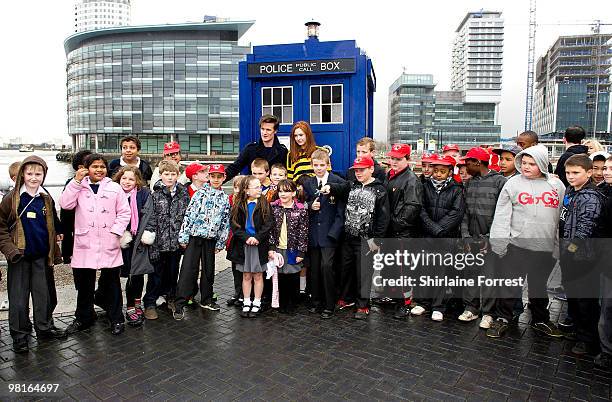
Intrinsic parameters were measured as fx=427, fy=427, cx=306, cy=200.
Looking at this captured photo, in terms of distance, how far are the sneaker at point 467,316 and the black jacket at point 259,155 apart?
292 centimetres

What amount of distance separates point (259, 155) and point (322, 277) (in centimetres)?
189

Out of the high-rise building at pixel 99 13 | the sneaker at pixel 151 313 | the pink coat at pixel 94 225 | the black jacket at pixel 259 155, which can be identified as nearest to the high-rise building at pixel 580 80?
the black jacket at pixel 259 155

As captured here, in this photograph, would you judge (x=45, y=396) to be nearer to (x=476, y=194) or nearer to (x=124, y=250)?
(x=124, y=250)

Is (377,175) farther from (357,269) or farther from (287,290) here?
(287,290)

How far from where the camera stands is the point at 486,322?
4.68 metres

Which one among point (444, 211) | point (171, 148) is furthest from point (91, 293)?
point (444, 211)

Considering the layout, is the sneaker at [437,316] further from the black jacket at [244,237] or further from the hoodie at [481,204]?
the black jacket at [244,237]

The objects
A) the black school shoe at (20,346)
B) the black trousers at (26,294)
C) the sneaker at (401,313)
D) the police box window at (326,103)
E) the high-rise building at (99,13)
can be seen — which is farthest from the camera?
the high-rise building at (99,13)

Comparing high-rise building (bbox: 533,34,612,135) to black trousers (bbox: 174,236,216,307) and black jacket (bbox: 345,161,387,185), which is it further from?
black trousers (bbox: 174,236,216,307)

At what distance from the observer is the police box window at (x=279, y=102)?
6604 mm

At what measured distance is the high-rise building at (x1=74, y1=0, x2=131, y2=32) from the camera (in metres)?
149

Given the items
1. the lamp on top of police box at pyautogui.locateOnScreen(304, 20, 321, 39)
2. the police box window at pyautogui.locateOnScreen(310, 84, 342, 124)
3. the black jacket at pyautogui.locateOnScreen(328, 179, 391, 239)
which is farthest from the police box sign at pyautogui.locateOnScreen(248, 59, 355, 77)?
the black jacket at pyautogui.locateOnScreen(328, 179, 391, 239)

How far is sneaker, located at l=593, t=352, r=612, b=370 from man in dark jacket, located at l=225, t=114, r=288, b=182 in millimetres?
3985

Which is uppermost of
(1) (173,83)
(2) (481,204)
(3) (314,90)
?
(1) (173,83)
